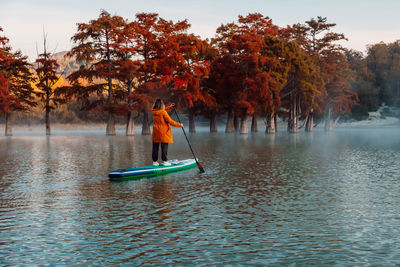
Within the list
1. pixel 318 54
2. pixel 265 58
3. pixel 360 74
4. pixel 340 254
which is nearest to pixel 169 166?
pixel 340 254

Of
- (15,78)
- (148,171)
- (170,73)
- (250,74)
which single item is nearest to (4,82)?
(15,78)

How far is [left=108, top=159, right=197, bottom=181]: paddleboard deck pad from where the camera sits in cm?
1712

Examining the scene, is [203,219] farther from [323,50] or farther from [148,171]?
[323,50]

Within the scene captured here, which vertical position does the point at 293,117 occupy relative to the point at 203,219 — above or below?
above

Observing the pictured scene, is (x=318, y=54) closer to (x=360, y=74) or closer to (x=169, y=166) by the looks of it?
(x=360, y=74)

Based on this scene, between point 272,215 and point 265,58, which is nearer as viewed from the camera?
point 272,215

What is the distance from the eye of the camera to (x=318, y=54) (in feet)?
279

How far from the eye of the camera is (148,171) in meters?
18.1

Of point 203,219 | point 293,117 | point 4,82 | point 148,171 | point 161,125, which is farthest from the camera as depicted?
point 293,117

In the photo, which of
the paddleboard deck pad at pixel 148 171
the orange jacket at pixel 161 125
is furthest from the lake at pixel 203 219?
the orange jacket at pixel 161 125

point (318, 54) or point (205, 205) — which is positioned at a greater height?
point (318, 54)

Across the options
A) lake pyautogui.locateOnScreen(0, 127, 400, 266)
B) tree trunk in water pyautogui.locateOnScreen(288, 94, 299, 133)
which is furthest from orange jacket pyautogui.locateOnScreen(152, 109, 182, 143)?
tree trunk in water pyautogui.locateOnScreen(288, 94, 299, 133)

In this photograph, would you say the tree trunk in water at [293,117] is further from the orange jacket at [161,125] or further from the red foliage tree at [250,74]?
the orange jacket at [161,125]

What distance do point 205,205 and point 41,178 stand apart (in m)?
8.03
